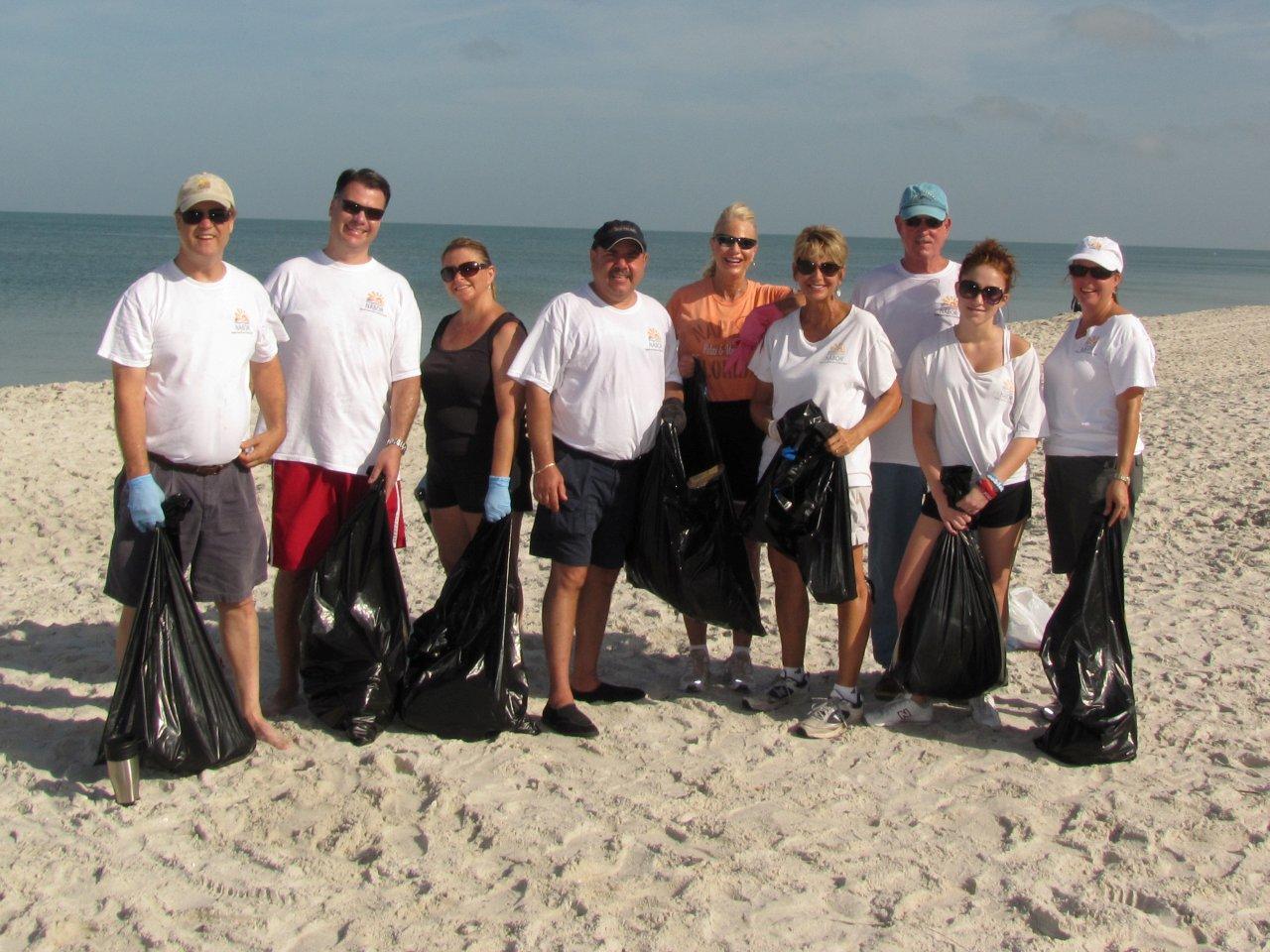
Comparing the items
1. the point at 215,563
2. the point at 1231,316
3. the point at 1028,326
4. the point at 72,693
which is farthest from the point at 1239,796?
the point at 1231,316

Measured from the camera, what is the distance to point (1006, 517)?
3.90m

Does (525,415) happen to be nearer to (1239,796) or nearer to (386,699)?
(386,699)

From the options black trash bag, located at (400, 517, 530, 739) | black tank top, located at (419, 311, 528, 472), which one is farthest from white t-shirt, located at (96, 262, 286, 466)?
black trash bag, located at (400, 517, 530, 739)

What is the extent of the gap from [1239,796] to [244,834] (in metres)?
3.04

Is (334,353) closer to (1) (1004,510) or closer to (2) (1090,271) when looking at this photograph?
(1) (1004,510)

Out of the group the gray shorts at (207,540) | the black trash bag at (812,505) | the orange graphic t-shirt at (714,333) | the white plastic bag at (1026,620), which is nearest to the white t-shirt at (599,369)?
the orange graphic t-shirt at (714,333)

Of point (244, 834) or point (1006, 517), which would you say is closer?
point (244, 834)

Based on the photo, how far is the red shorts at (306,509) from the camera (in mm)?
3902

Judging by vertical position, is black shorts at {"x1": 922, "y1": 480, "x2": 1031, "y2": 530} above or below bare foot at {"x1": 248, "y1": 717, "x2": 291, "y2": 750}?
above

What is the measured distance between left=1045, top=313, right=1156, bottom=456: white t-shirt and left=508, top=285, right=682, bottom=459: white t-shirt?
4.55 ft

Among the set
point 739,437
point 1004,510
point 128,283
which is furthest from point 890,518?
point 128,283

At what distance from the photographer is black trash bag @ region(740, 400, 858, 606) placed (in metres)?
3.82

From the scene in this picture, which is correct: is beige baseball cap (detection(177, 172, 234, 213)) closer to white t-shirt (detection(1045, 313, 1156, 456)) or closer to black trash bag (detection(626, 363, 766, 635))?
black trash bag (detection(626, 363, 766, 635))

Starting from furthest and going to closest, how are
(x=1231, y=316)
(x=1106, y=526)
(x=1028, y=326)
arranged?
(x=1231, y=316)
(x=1028, y=326)
(x=1106, y=526)
